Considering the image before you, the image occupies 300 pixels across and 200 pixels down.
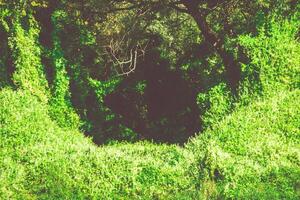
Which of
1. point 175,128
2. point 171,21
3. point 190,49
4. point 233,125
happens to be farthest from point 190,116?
point 233,125

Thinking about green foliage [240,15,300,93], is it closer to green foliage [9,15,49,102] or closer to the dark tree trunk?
the dark tree trunk

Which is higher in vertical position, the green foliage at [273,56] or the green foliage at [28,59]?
the green foliage at [28,59]

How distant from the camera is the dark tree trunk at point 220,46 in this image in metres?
14.7

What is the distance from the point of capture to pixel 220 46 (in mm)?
16297

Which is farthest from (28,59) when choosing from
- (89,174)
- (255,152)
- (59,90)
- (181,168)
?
(255,152)

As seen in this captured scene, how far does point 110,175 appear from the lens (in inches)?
429

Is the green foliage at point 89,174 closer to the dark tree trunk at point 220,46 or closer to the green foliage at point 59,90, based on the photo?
the dark tree trunk at point 220,46

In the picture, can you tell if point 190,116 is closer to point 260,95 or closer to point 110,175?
point 260,95

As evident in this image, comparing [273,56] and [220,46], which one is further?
[220,46]

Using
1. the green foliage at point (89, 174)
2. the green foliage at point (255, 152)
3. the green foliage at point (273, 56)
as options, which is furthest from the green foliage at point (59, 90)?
the green foliage at point (273, 56)

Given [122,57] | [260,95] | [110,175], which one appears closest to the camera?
[110,175]

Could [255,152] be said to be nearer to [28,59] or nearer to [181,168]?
[181,168]

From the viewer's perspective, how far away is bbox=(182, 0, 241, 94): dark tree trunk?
14.7 meters

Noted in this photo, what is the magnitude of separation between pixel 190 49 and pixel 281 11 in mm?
5976
